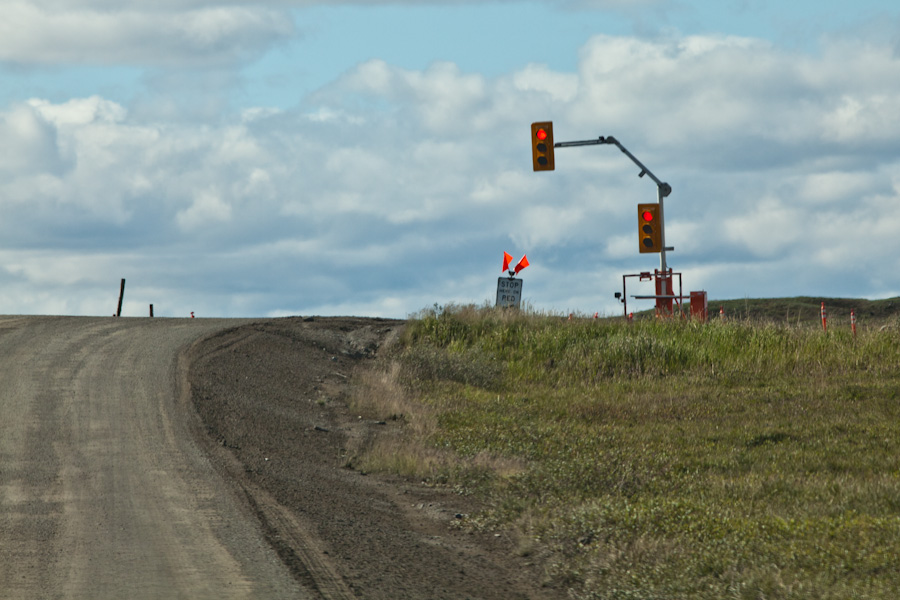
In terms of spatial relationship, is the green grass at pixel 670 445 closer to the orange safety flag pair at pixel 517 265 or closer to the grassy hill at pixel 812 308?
the orange safety flag pair at pixel 517 265

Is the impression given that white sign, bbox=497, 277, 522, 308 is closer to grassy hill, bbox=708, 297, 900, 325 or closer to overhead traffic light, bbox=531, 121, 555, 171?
overhead traffic light, bbox=531, 121, 555, 171

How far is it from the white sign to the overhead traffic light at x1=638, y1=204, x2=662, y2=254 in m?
3.98

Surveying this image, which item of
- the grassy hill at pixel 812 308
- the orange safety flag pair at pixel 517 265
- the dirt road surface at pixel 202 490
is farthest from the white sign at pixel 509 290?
the grassy hill at pixel 812 308

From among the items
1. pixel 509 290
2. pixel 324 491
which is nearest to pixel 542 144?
pixel 509 290

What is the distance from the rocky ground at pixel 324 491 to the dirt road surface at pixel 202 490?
33 mm

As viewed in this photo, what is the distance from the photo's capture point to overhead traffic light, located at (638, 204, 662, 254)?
2867 cm

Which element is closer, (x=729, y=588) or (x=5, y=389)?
(x=729, y=588)

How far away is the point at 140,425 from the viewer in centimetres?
1512

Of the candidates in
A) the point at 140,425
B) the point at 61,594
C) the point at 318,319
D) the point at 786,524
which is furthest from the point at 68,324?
the point at 786,524

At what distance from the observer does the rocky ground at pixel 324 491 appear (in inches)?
340

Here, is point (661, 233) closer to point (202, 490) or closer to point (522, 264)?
point (522, 264)

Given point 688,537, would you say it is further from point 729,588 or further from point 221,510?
point 221,510

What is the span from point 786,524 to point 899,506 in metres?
2.22

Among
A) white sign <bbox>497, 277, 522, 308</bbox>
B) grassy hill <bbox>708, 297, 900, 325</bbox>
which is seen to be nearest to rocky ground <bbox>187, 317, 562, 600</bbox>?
white sign <bbox>497, 277, 522, 308</bbox>
